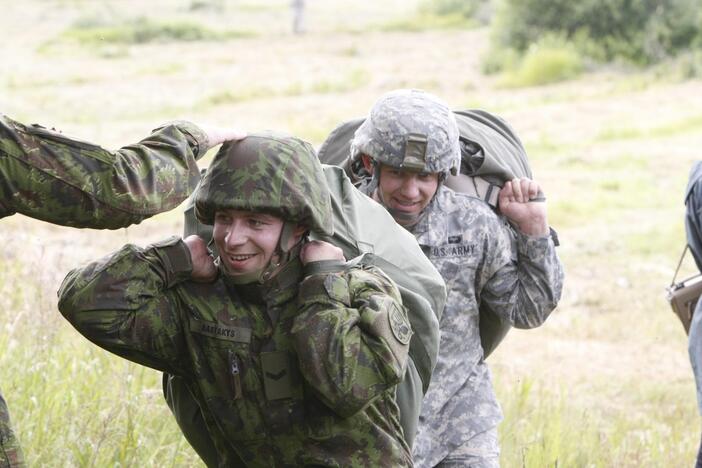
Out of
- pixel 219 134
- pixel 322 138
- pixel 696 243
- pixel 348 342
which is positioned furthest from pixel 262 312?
pixel 322 138

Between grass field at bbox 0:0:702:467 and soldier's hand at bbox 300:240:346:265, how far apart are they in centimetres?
157

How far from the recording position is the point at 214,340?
3232 mm

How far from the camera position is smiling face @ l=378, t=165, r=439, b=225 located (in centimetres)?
420

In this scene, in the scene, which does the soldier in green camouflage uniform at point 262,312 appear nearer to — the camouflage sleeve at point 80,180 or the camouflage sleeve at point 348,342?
the camouflage sleeve at point 348,342

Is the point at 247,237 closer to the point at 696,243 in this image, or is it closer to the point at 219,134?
the point at 219,134

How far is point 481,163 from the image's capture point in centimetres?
450

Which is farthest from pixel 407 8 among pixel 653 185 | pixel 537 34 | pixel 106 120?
pixel 653 185

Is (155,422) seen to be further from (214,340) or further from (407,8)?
(407,8)

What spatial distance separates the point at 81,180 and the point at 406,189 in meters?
1.69

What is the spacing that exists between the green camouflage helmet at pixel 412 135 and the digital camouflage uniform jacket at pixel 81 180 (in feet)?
4.55

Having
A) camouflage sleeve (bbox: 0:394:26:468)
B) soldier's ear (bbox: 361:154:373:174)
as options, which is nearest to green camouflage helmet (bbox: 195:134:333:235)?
camouflage sleeve (bbox: 0:394:26:468)

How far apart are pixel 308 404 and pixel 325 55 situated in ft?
107

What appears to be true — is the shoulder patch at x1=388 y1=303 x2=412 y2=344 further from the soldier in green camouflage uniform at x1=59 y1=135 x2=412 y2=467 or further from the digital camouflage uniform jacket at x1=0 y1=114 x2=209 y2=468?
the digital camouflage uniform jacket at x1=0 y1=114 x2=209 y2=468

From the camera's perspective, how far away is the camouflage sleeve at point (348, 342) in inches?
120
